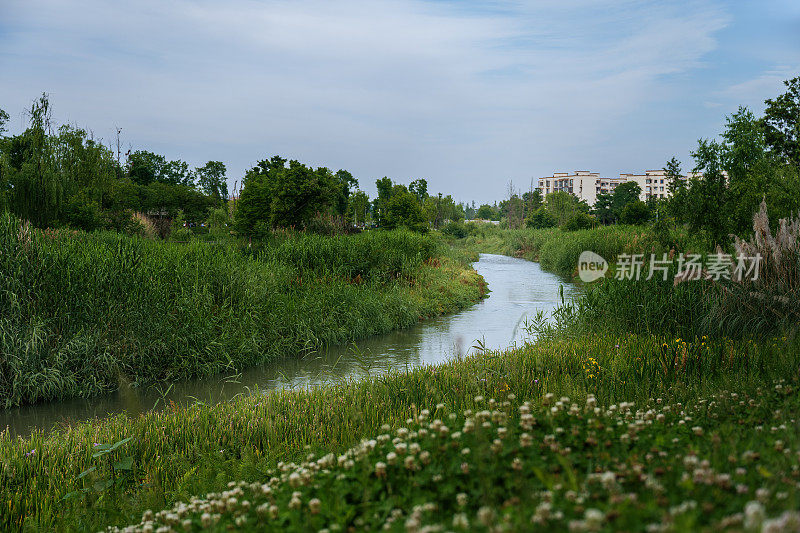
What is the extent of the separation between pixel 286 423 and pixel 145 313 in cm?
451

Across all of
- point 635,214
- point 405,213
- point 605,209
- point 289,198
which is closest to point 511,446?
point 289,198

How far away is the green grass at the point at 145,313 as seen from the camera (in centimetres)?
740

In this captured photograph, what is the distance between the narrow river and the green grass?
0.89 ft

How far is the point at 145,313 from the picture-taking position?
8297mm

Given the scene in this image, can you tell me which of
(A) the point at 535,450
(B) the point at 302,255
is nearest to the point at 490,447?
(A) the point at 535,450

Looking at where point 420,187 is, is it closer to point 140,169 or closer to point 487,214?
point 140,169

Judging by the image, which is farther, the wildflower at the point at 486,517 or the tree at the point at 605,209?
the tree at the point at 605,209

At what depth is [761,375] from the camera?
499 cm

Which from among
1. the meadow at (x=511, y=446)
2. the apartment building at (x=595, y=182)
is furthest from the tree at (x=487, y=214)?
the meadow at (x=511, y=446)

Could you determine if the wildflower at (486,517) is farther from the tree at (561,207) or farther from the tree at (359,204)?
the tree at (561,207)

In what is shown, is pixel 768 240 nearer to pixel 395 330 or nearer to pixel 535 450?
pixel 535 450

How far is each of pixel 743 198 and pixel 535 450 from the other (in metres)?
9.72

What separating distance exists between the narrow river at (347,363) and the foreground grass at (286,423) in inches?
25.6

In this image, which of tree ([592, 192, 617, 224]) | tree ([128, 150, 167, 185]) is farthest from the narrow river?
tree ([128, 150, 167, 185])
